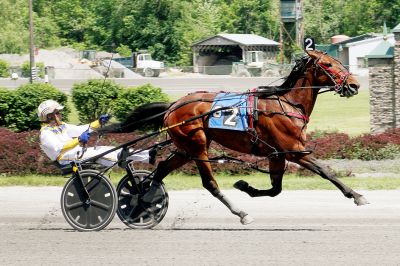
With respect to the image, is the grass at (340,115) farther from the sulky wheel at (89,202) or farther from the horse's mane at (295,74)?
the sulky wheel at (89,202)

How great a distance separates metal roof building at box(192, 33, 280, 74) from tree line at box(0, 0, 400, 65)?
1.75 metres

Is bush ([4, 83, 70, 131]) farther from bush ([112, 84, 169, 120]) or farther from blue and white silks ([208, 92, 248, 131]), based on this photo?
blue and white silks ([208, 92, 248, 131])

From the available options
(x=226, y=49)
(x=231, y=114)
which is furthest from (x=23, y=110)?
(x=226, y=49)

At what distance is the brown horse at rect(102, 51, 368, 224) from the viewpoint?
9703 mm

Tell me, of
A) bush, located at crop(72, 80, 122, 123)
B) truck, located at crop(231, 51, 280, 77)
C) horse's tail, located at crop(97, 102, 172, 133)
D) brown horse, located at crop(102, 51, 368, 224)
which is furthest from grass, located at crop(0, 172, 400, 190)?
truck, located at crop(231, 51, 280, 77)

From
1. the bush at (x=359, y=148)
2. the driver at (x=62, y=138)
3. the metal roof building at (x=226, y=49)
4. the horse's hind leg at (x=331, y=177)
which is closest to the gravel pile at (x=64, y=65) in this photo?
the metal roof building at (x=226, y=49)

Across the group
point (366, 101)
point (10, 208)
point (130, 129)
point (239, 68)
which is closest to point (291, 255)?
point (130, 129)

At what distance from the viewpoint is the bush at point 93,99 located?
19.4 meters

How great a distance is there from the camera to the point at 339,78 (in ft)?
32.2

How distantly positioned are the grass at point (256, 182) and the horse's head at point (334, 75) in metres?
3.41

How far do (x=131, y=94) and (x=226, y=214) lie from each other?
8.32m

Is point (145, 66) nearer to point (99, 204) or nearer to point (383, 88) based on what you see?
point (383, 88)

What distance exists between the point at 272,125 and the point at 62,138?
87.9 inches

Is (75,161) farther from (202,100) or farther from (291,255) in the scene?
(291,255)
